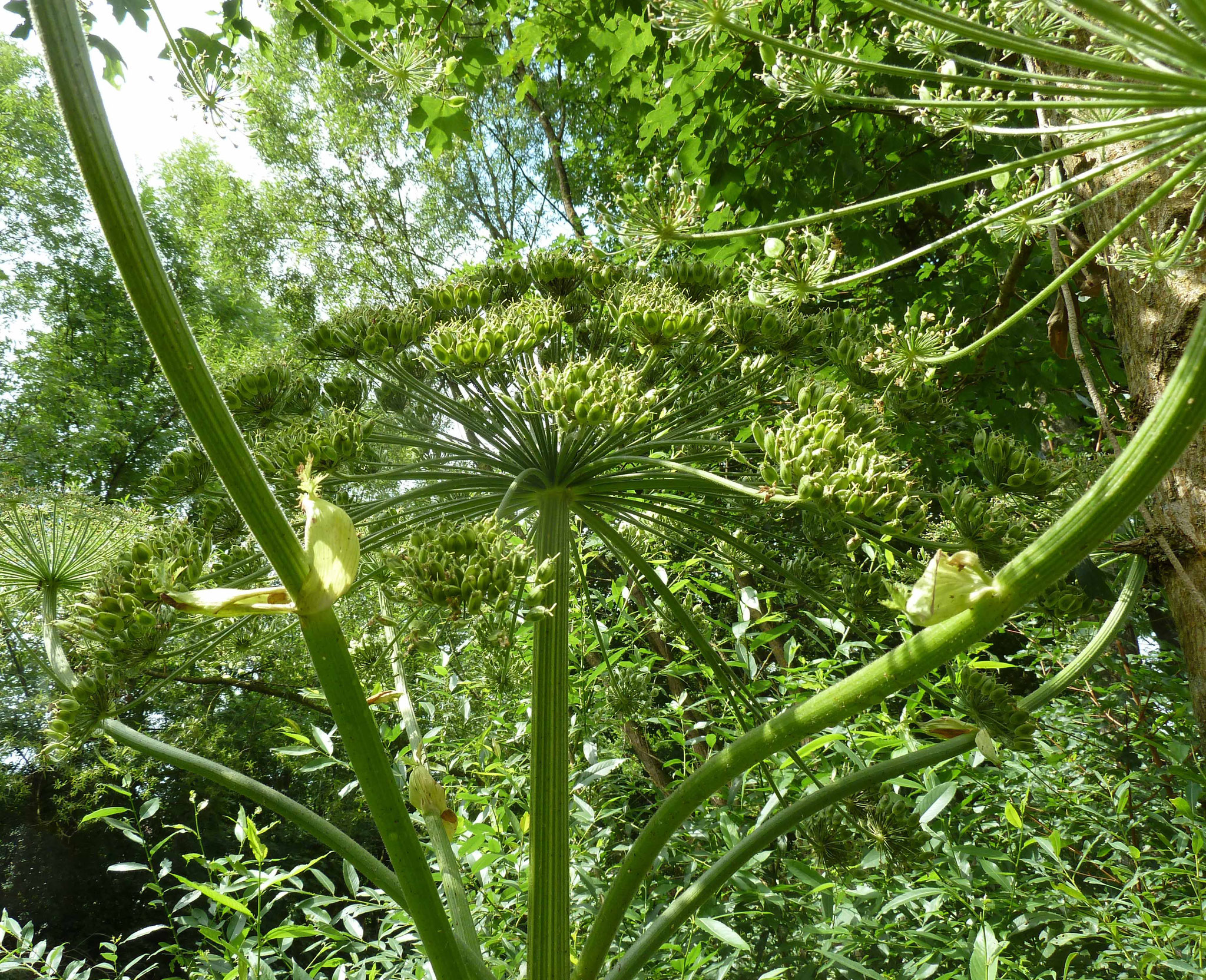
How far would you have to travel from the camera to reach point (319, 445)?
1.99m

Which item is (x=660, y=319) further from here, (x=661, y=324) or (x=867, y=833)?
(x=867, y=833)

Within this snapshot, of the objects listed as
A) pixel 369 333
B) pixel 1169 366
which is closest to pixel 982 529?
pixel 1169 366

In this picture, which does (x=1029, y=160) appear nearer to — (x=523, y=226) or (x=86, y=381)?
(x=523, y=226)

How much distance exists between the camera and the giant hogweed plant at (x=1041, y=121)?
994 mm

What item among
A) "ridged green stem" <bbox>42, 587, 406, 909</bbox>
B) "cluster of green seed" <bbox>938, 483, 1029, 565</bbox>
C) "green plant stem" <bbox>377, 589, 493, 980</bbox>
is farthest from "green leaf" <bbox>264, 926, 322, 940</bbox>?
"cluster of green seed" <bbox>938, 483, 1029, 565</bbox>

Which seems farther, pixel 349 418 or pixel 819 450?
pixel 349 418

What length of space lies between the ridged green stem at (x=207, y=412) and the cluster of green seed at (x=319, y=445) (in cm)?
111

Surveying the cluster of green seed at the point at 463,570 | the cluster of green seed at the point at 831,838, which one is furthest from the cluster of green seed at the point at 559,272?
the cluster of green seed at the point at 831,838

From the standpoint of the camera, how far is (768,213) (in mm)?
4035

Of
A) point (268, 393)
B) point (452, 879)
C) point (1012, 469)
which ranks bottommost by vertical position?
point (452, 879)

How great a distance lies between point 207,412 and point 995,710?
1.61 m

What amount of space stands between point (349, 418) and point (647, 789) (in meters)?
2.25

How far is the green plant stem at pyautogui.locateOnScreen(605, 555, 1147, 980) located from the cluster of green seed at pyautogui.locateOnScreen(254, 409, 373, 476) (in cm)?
132

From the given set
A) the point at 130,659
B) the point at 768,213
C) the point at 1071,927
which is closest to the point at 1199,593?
the point at 1071,927
